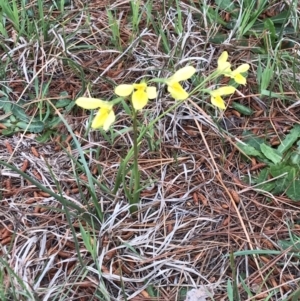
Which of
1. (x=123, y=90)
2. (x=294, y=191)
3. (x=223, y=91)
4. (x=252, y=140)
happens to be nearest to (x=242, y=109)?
(x=252, y=140)

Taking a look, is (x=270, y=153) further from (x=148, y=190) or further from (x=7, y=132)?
(x=7, y=132)

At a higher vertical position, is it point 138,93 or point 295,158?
point 138,93

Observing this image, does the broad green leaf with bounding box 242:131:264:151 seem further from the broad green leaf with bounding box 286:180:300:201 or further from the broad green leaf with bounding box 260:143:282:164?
the broad green leaf with bounding box 286:180:300:201

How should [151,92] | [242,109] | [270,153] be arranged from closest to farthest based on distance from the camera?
1. [151,92]
2. [270,153]
3. [242,109]

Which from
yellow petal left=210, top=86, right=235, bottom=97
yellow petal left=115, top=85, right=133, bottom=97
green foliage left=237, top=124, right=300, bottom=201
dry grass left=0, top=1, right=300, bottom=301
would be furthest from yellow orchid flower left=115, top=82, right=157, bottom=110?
green foliage left=237, top=124, right=300, bottom=201

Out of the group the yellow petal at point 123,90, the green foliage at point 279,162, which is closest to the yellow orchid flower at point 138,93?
the yellow petal at point 123,90

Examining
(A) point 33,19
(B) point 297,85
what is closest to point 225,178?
(B) point 297,85

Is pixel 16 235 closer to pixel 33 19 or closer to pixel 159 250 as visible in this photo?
pixel 159 250
